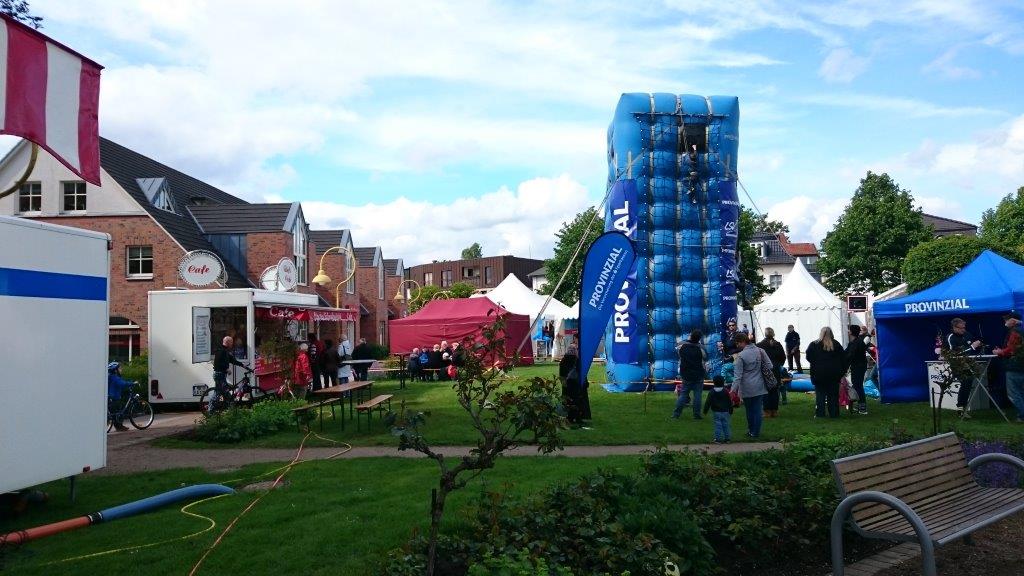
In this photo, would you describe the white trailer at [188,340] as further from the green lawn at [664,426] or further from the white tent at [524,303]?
the white tent at [524,303]

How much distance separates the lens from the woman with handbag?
12.0 metres

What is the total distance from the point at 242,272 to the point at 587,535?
30.9m

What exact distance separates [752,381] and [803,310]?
18887mm

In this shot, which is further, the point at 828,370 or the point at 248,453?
the point at 828,370

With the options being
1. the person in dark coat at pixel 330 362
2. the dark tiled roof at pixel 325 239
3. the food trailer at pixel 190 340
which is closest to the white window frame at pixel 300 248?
the dark tiled roof at pixel 325 239

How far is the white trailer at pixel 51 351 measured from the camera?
23.3 ft

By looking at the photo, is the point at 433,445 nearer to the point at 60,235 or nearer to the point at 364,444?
the point at 364,444

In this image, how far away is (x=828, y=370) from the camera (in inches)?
559

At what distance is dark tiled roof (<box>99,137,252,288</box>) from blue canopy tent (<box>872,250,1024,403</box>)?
77.3ft

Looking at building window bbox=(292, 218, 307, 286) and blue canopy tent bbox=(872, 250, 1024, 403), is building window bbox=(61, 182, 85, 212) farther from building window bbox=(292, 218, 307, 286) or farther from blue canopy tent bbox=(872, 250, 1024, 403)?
blue canopy tent bbox=(872, 250, 1024, 403)

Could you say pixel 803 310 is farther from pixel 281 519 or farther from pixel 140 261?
pixel 281 519

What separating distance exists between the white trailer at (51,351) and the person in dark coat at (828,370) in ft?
37.6

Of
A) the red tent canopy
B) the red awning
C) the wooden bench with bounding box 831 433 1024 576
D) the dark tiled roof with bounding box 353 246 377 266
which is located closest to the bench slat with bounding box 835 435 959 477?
the wooden bench with bounding box 831 433 1024 576

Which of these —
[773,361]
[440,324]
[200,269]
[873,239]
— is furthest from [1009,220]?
[200,269]
